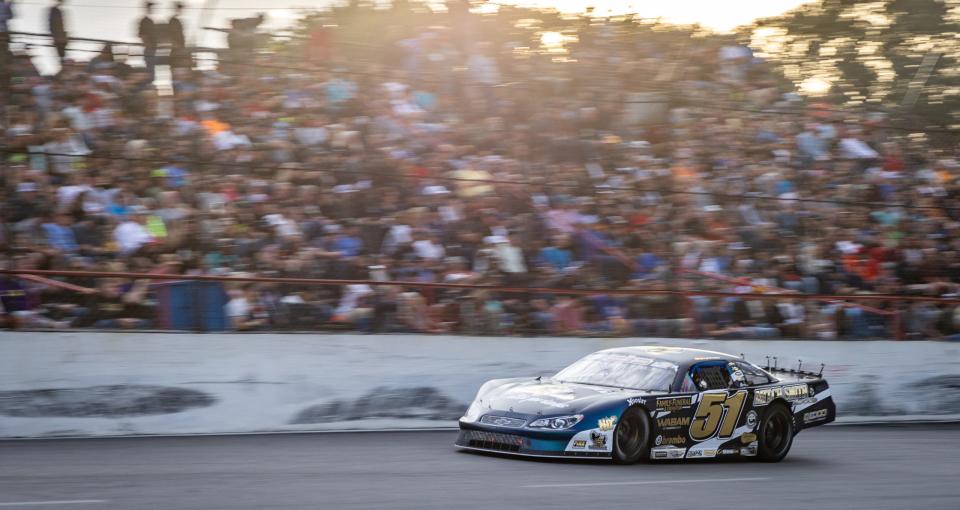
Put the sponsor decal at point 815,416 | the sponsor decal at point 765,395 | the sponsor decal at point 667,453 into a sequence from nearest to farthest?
the sponsor decal at point 667,453 < the sponsor decal at point 765,395 < the sponsor decal at point 815,416

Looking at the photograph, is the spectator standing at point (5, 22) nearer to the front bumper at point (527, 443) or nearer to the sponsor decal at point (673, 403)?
the front bumper at point (527, 443)

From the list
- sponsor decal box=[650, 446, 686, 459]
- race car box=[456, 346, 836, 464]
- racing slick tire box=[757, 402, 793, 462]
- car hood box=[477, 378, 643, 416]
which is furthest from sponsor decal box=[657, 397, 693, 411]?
racing slick tire box=[757, 402, 793, 462]

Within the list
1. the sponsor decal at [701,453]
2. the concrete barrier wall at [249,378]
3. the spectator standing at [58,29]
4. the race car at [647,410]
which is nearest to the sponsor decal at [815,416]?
the race car at [647,410]

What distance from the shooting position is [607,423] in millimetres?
11109

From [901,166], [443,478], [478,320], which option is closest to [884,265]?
[901,166]

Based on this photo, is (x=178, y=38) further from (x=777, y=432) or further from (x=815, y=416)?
(x=815, y=416)

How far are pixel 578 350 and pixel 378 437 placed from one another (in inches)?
141

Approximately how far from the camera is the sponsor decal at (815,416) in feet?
43.3

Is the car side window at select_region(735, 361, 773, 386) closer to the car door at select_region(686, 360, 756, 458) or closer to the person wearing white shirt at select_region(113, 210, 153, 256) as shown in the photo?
the car door at select_region(686, 360, 756, 458)

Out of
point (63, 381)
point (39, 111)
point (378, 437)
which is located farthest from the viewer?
point (39, 111)

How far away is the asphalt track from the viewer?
848 cm

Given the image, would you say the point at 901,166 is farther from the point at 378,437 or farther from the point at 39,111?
the point at 39,111

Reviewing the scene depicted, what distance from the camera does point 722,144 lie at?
20453mm

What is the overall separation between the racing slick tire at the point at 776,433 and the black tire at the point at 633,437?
1.77 m
